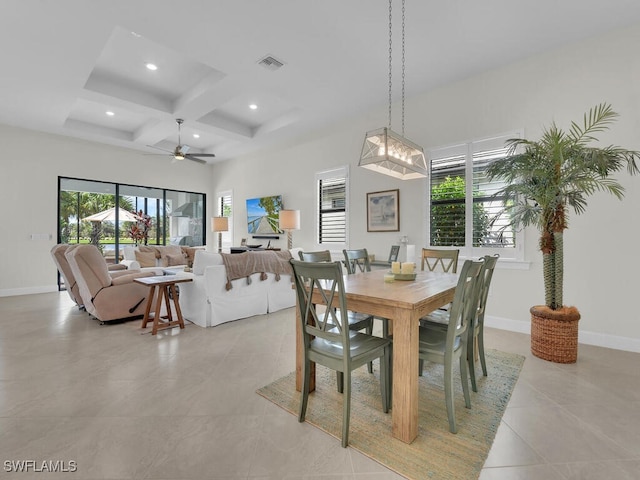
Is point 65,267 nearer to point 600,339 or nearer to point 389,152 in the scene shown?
point 389,152

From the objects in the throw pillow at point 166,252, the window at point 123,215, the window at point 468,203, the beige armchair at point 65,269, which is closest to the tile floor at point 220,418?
the window at point 468,203

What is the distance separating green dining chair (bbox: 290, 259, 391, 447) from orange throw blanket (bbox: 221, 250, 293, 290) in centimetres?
180

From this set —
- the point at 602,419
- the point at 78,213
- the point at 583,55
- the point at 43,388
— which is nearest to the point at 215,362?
the point at 43,388

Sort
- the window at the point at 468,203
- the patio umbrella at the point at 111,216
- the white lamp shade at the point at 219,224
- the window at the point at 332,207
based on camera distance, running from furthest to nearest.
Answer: the white lamp shade at the point at 219,224 < the patio umbrella at the point at 111,216 < the window at the point at 332,207 < the window at the point at 468,203

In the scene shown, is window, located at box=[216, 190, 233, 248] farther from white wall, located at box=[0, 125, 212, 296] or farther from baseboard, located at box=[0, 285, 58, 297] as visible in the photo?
baseboard, located at box=[0, 285, 58, 297]

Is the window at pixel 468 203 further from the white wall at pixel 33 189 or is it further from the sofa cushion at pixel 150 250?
the white wall at pixel 33 189

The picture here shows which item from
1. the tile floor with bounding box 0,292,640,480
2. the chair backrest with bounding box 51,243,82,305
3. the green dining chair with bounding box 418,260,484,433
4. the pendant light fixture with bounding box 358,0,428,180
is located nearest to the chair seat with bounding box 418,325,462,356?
the green dining chair with bounding box 418,260,484,433

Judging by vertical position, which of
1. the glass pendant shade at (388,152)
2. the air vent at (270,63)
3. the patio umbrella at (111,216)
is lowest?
the patio umbrella at (111,216)

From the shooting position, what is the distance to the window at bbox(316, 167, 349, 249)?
18.6 feet

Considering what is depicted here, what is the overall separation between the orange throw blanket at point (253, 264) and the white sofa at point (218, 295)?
0.21 feet

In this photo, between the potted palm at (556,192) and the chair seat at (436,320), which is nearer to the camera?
the chair seat at (436,320)

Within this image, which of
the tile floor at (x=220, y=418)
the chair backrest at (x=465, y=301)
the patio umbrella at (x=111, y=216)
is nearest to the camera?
the tile floor at (x=220, y=418)

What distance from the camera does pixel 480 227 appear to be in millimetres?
4043

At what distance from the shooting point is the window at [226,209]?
831 centimetres
